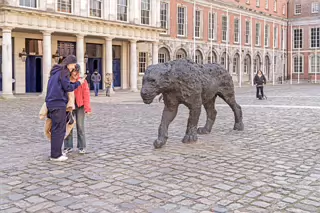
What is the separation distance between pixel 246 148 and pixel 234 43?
130 ft

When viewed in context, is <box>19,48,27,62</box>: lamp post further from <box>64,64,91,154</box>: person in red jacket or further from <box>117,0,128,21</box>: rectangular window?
<box>64,64,91,154</box>: person in red jacket

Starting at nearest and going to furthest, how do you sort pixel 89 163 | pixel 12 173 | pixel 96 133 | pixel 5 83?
1. pixel 12 173
2. pixel 89 163
3. pixel 96 133
4. pixel 5 83

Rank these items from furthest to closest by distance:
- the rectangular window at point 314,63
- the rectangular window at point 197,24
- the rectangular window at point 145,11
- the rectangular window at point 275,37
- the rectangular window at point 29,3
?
the rectangular window at point 314,63 → the rectangular window at point 275,37 → the rectangular window at point 197,24 → the rectangular window at point 145,11 → the rectangular window at point 29,3

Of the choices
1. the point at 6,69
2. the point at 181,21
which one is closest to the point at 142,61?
the point at 181,21

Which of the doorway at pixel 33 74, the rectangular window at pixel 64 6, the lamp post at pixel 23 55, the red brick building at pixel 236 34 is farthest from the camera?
the red brick building at pixel 236 34

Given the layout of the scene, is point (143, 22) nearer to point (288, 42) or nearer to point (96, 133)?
point (96, 133)

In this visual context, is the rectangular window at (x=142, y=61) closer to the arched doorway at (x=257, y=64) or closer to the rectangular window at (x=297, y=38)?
the arched doorway at (x=257, y=64)

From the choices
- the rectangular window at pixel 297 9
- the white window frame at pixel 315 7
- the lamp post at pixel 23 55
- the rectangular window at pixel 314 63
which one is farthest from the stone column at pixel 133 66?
the white window frame at pixel 315 7

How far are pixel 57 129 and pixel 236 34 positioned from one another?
42.6 metres

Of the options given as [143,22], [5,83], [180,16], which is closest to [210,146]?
[5,83]

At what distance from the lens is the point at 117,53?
3453cm

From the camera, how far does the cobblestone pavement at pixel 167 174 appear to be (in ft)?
16.2

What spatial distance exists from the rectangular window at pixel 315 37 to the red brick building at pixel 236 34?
30 cm

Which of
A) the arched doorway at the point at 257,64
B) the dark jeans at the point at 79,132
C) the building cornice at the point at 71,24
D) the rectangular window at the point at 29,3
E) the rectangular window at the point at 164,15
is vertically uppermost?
the rectangular window at the point at 164,15
